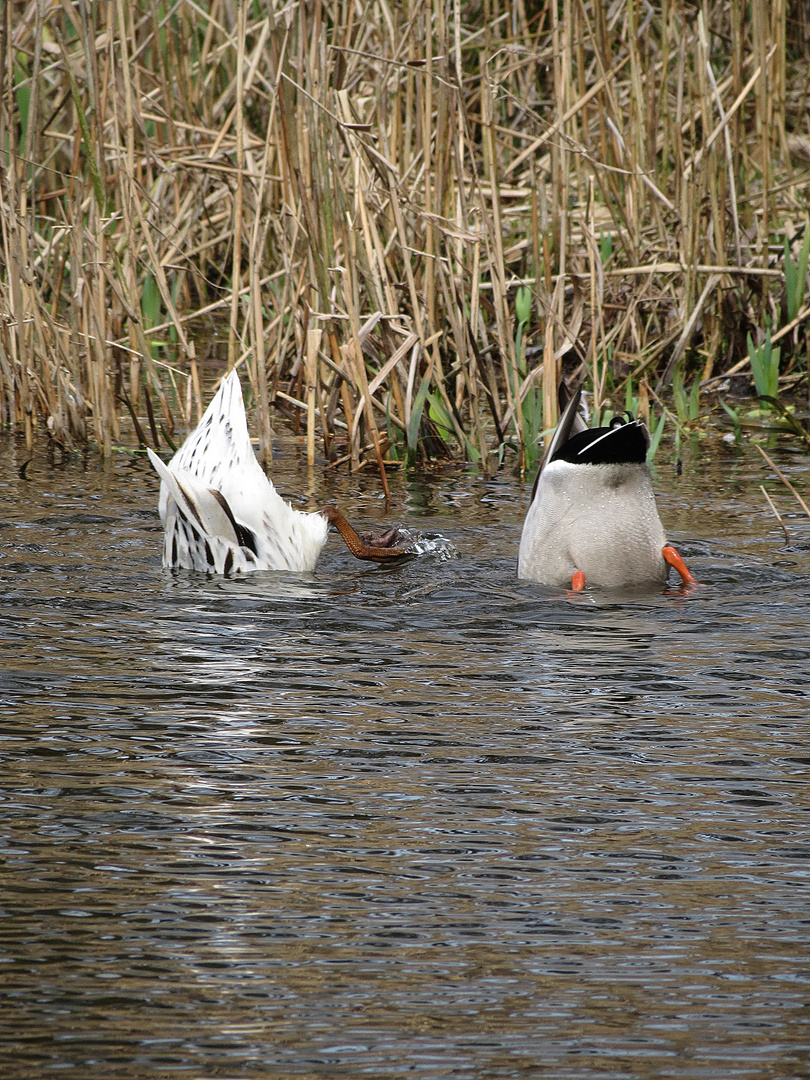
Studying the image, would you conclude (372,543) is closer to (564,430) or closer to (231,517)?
(231,517)

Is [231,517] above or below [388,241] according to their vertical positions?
below

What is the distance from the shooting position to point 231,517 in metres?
6.05

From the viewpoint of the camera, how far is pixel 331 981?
266 cm

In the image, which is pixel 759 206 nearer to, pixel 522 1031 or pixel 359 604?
pixel 359 604

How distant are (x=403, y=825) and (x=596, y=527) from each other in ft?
8.71

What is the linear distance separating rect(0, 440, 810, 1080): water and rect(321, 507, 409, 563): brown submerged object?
26 centimetres

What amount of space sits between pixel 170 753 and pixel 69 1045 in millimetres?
1425

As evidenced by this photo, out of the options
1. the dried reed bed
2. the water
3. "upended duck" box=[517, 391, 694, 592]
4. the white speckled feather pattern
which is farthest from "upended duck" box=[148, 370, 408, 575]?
the dried reed bed

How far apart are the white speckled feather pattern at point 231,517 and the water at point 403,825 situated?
0.20 metres

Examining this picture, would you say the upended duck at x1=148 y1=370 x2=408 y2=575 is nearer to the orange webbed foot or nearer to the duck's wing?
the duck's wing

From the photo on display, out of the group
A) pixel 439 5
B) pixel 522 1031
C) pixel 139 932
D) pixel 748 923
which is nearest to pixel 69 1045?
pixel 139 932

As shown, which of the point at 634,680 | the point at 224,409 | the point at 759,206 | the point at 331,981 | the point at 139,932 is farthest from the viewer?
the point at 759,206

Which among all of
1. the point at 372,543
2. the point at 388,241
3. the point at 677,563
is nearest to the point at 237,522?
the point at 372,543

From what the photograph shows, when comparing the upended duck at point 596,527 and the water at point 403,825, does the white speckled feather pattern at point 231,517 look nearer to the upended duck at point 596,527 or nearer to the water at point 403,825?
the water at point 403,825
